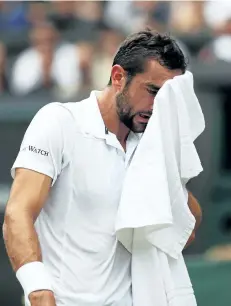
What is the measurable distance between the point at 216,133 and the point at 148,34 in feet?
14.3

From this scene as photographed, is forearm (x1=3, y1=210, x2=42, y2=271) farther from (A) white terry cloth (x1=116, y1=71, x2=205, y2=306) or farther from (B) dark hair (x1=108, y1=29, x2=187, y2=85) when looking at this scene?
(B) dark hair (x1=108, y1=29, x2=187, y2=85)

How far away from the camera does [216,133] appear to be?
25.8ft

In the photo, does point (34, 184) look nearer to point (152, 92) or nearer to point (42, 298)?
point (42, 298)

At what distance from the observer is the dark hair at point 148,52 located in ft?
11.5

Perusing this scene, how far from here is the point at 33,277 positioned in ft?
10.6

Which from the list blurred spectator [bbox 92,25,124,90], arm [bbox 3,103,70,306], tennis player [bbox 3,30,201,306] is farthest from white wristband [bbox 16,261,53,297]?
blurred spectator [bbox 92,25,124,90]

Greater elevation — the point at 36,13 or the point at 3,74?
the point at 36,13

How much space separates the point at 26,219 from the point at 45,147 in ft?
0.92

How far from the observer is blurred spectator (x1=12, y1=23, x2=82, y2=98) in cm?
888

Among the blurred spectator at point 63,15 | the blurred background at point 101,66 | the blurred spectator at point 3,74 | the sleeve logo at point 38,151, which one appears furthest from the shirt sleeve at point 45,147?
the blurred spectator at point 63,15

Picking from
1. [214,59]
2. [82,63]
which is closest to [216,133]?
[214,59]

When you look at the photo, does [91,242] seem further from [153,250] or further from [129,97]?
[129,97]

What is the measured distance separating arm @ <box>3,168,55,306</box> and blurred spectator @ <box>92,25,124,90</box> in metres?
5.20

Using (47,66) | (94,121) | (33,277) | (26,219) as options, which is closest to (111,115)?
(94,121)
